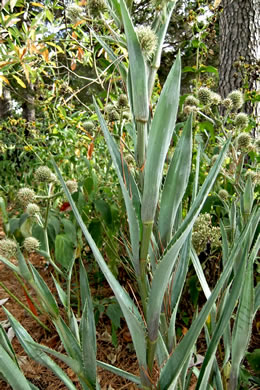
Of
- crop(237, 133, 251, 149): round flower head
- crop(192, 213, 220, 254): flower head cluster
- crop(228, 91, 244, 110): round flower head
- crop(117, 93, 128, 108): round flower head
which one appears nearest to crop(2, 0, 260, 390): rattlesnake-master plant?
crop(192, 213, 220, 254): flower head cluster

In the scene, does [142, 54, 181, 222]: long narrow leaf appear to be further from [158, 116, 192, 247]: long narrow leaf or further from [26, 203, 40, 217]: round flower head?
A: [26, 203, 40, 217]: round flower head

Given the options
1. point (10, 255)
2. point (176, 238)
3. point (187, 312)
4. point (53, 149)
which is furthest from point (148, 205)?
point (53, 149)

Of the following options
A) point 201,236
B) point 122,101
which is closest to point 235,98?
point 122,101

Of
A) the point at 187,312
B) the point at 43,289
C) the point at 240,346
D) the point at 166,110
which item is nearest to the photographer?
the point at 166,110

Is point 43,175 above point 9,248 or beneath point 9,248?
above

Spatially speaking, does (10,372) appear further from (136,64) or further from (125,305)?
(136,64)

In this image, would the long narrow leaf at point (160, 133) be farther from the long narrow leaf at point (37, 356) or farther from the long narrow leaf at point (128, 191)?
the long narrow leaf at point (37, 356)

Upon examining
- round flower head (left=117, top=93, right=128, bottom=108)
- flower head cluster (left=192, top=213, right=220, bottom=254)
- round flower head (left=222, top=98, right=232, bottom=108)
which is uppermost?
round flower head (left=222, top=98, right=232, bottom=108)

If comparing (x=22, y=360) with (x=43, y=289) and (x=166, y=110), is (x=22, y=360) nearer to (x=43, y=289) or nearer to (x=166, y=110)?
(x=43, y=289)

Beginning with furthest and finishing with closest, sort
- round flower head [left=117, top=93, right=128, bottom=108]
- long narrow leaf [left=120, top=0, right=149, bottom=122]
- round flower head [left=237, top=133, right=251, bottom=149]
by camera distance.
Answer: round flower head [left=237, top=133, right=251, bottom=149] → round flower head [left=117, top=93, right=128, bottom=108] → long narrow leaf [left=120, top=0, right=149, bottom=122]

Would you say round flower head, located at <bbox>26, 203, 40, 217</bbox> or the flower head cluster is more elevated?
round flower head, located at <bbox>26, 203, 40, 217</bbox>

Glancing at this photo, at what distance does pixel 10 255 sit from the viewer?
2.61 feet

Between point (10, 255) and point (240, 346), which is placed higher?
point (10, 255)

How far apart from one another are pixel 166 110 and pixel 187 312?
1.15m
